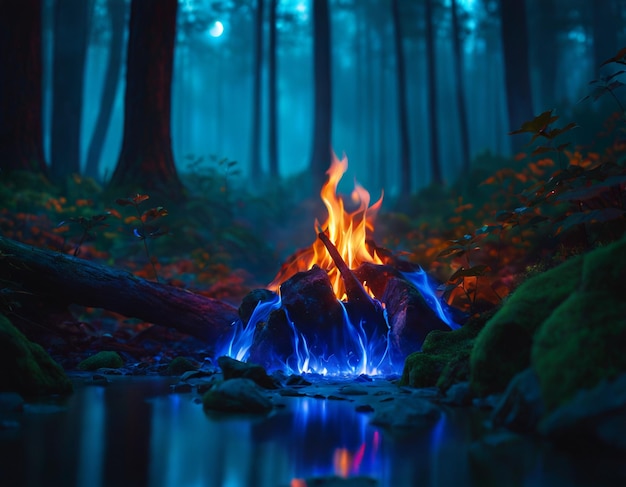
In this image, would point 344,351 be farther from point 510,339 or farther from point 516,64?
point 516,64

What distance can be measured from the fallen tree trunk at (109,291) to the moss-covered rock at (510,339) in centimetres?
378

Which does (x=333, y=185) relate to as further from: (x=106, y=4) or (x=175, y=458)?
(x=106, y=4)

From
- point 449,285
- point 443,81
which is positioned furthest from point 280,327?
point 443,81

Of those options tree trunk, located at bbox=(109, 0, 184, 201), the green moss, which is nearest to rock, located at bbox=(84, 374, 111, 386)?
the green moss

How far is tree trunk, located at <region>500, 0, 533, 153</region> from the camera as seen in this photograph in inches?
605

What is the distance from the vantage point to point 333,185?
6.92 metres

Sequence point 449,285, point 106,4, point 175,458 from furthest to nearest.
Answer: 1. point 106,4
2. point 449,285
3. point 175,458

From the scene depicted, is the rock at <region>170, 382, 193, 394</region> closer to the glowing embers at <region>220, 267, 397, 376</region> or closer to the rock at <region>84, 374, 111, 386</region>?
the rock at <region>84, 374, 111, 386</region>

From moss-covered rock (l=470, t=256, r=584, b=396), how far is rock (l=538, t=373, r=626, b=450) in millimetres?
824

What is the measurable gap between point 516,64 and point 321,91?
629 centimetres

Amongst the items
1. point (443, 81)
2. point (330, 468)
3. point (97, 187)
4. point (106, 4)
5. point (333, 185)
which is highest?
point (443, 81)

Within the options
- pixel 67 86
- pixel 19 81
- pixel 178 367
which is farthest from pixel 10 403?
pixel 67 86

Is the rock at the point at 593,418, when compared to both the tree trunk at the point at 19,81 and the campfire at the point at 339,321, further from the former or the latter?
the tree trunk at the point at 19,81

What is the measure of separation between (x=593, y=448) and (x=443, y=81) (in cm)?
4829
